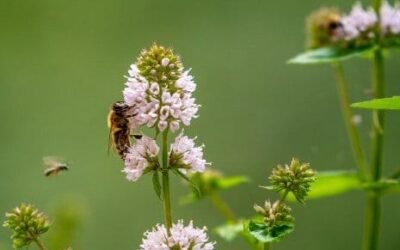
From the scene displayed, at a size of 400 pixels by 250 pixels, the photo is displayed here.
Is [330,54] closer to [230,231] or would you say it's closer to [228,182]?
[228,182]

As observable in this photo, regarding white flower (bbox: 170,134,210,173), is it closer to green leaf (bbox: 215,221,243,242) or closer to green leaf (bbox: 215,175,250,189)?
green leaf (bbox: 215,221,243,242)

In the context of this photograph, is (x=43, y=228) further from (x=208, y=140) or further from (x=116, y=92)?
(x=116, y=92)

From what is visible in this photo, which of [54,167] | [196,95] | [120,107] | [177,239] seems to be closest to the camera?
[177,239]

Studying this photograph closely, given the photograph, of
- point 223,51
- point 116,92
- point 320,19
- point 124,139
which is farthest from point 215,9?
point 124,139

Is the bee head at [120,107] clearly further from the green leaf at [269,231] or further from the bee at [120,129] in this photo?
the green leaf at [269,231]

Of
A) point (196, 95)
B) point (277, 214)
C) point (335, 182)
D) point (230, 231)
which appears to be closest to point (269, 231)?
point (277, 214)

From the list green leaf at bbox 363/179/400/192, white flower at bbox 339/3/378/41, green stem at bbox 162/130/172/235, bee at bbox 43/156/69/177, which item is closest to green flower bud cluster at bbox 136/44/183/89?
green stem at bbox 162/130/172/235
